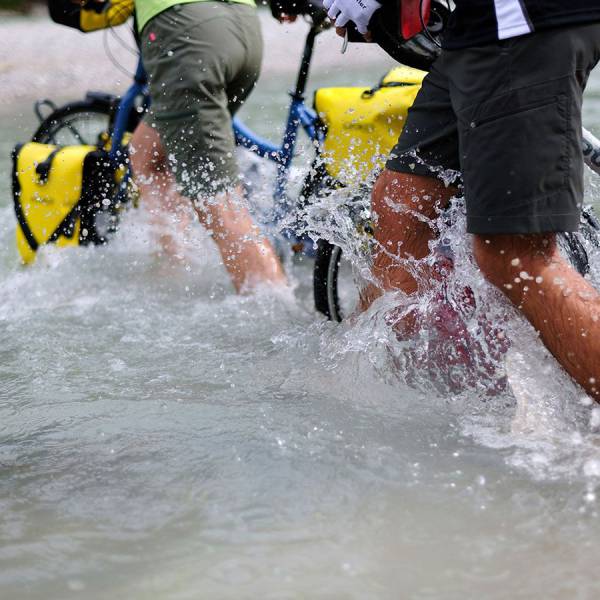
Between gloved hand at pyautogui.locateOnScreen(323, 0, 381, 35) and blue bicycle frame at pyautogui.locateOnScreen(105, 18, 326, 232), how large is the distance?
3.62 feet

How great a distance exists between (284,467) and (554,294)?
2.58ft

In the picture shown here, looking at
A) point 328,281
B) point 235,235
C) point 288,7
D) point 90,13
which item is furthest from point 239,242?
point 90,13

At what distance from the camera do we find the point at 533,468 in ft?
7.68

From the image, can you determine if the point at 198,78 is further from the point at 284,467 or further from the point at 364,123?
the point at 284,467

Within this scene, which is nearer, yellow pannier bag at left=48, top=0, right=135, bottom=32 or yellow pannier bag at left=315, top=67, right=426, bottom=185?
yellow pannier bag at left=315, top=67, right=426, bottom=185

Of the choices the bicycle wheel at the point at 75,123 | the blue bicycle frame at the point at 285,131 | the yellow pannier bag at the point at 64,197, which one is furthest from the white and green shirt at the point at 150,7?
the bicycle wheel at the point at 75,123

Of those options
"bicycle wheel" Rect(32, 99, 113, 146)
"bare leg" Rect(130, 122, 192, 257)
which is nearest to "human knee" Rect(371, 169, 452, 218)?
"bare leg" Rect(130, 122, 192, 257)

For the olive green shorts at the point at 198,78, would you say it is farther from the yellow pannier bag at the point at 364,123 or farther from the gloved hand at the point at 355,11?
the gloved hand at the point at 355,11

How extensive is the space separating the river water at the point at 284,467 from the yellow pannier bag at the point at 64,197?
87 centimetres

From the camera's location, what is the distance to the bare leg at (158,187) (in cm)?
410

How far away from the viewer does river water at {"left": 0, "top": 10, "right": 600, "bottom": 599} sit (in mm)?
2006

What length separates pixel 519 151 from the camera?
2.17 m

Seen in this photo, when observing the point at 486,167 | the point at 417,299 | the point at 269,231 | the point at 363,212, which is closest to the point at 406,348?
the point at 417,299

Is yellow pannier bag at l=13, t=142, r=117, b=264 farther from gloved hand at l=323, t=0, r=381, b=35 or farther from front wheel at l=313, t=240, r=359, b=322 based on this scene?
gloved hand at l=323, t=0, r=381, b=35
